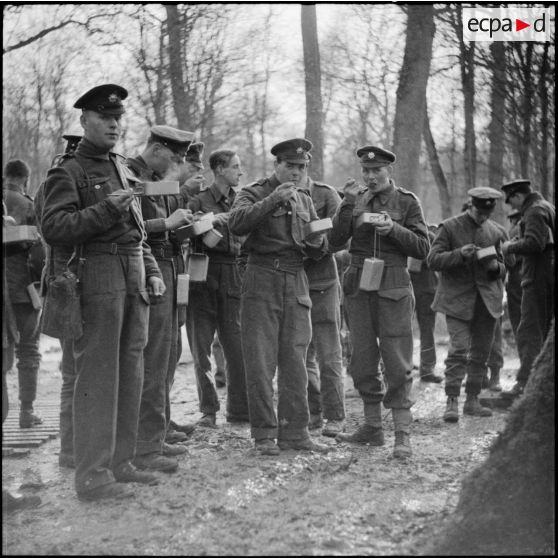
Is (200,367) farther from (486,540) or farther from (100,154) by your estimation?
(486,540)

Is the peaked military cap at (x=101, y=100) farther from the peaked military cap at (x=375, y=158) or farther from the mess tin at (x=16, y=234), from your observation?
the peaked military cap at (x=375, y=158)

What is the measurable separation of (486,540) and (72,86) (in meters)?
12.5

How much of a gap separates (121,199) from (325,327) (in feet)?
9.08

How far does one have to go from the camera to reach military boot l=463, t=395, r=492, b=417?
7508mm

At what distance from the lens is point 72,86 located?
14180 mm

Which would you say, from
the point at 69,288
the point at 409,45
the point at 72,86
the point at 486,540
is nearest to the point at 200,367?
the point at 69,288

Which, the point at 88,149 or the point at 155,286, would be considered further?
the point at 155,286

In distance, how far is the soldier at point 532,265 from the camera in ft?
25.8

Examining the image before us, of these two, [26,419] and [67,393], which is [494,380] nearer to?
[26,419]

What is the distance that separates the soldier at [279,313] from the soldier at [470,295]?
6.96 ft

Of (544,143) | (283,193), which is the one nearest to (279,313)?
(283,193)

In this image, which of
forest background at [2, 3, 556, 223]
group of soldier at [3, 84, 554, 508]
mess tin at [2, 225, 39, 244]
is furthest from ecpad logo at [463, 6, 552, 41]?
mess tin at [2, 225, 39, 244]

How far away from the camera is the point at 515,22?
9.20 m

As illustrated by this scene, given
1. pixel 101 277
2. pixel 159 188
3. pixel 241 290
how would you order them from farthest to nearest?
pixel 241 290 → pixel 159 188 → pixel 101 277
